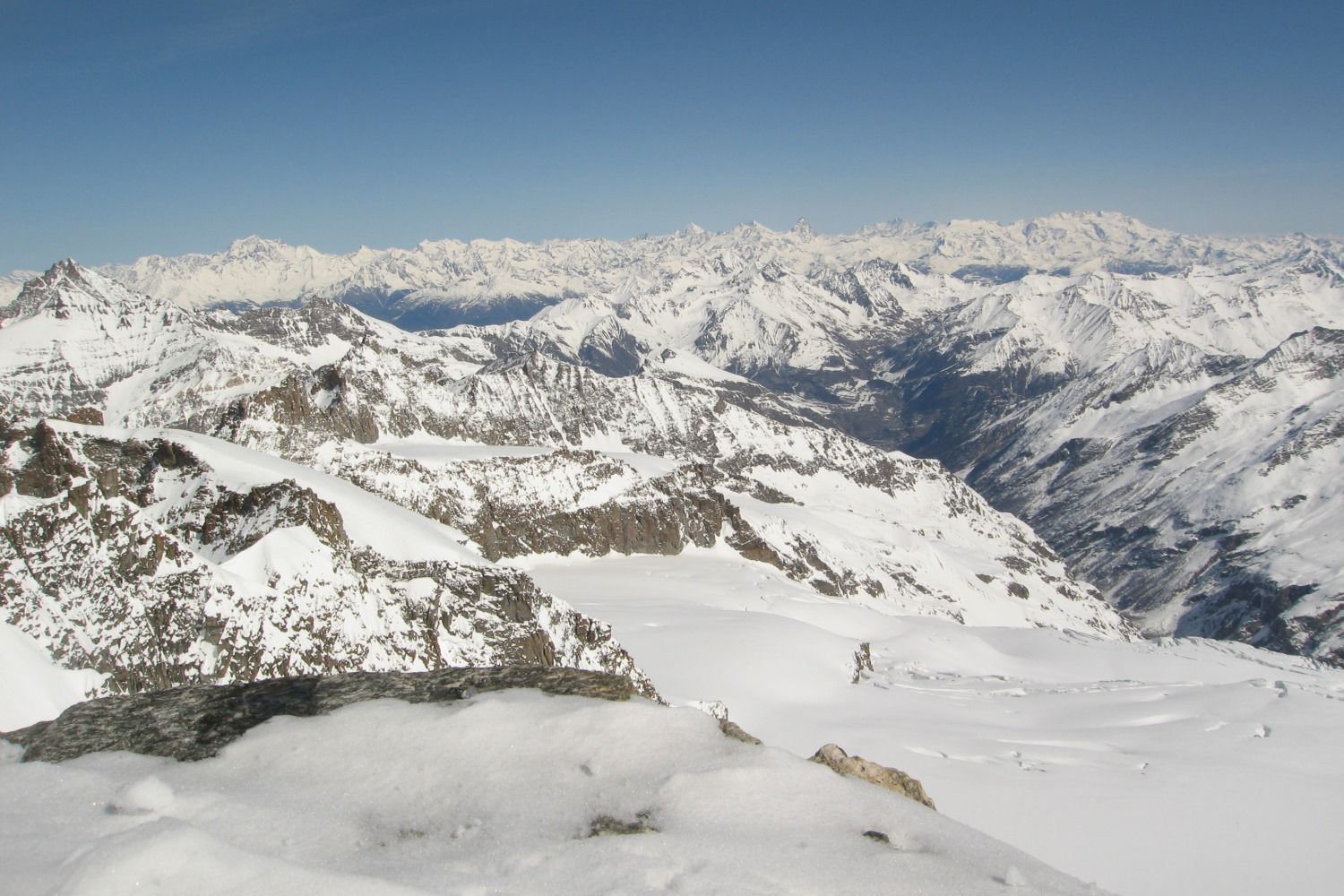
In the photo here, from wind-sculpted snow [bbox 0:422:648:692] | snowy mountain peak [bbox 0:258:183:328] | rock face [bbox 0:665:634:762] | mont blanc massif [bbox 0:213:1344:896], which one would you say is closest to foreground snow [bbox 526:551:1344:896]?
mont blanc massif [bbox 0:213:1344:896]

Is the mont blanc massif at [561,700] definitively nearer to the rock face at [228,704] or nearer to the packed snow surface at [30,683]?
the packed snow surface at [30,683]

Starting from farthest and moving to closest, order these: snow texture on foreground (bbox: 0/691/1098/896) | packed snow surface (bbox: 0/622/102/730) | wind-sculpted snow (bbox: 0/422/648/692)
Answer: wind-sculpted snow (bbox: 0/422/648/692) → packed snow surface (bbox: 0/622/102/730) → snow texture on foreground (bbox: 0/691/1098/896)

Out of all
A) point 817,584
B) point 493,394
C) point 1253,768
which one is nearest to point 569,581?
point 817,584

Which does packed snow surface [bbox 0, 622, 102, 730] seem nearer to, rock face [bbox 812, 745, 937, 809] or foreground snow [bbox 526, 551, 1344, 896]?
foreground snow [bbox 526, 551, 1344, 896]

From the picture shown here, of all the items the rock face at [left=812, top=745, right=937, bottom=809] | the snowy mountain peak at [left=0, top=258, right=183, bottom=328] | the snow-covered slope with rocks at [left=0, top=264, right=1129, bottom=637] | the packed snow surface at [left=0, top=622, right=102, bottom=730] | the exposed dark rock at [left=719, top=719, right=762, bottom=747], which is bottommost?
the packed snow surface at [left=0, top=622, right=102, bottom=730]

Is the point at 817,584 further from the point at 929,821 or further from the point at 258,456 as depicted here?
the point at 929,821

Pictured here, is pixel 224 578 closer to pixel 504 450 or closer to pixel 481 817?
pixel 481 817


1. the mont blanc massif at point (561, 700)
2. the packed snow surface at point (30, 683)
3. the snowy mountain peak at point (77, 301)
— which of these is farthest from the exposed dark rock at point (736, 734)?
the snowy mountain peak at point (77, 301)
